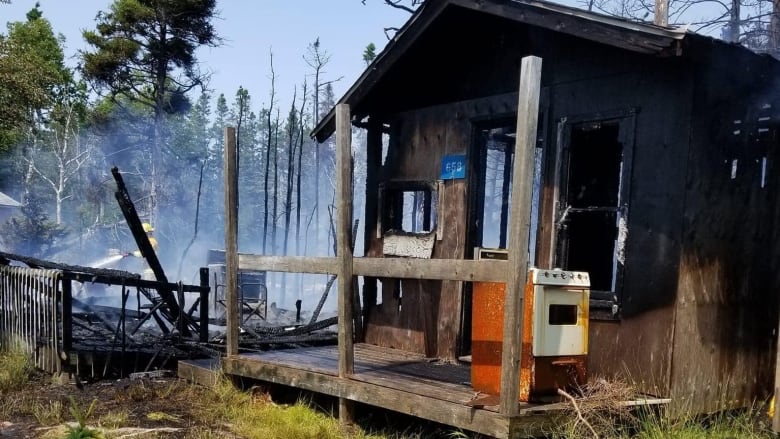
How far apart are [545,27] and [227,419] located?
16.1 ft

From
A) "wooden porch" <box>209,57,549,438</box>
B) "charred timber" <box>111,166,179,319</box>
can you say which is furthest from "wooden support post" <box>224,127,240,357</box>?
"charred timber" <box>111,166,179,319</box>

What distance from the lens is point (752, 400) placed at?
6.06m

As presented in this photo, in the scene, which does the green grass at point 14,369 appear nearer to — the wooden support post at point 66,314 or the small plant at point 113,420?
the wooden support post at point 66,314

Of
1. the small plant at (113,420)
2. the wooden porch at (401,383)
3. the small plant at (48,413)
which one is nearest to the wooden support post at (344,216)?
the wooden porch at (401,383)

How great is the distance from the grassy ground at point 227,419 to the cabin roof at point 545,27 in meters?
2.70

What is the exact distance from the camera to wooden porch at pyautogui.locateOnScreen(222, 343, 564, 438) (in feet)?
14.8

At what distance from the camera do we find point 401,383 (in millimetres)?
5543

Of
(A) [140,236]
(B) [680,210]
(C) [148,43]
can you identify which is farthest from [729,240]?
(C) [148,43]

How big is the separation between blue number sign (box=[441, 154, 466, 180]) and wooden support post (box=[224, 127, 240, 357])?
7.61ft

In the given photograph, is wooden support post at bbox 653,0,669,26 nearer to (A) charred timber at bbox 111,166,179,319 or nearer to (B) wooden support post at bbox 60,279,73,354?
(A) charred timber at bbox 111,166,179,319

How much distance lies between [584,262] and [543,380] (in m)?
2.76

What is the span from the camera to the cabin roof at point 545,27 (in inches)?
194

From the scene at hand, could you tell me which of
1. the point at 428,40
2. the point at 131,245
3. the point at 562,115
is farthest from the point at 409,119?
the point at 131,245

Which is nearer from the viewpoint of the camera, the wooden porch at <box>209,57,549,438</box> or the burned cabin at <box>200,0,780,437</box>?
the wooden porch at <box>209,57,549,438</box>
